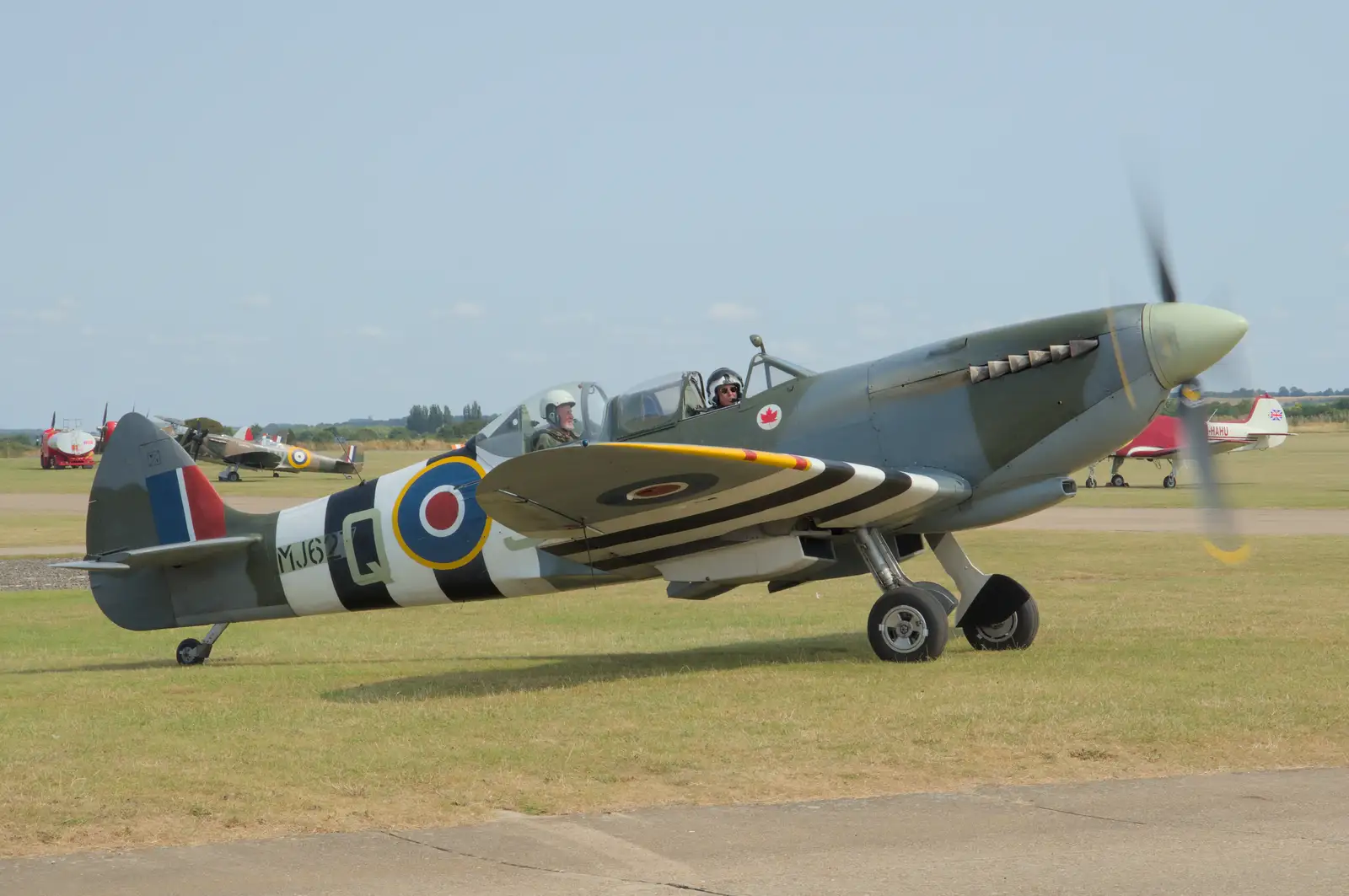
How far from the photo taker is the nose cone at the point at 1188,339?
9.60m

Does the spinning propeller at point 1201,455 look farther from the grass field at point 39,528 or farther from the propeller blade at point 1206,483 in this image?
the grass field at point 39,528

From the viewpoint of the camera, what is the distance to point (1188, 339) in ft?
31.5

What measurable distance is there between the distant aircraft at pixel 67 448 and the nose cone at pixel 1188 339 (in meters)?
75.2

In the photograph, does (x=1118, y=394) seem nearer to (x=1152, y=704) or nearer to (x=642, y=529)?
(x=1152, y=704)

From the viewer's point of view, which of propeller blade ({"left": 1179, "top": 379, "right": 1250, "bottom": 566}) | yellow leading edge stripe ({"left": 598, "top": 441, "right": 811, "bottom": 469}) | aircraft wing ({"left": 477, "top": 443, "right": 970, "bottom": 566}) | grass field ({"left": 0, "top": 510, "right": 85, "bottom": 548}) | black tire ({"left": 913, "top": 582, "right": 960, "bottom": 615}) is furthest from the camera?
grass field ({"left": 0, "top": 510, "right": 85, "bottom": 548})

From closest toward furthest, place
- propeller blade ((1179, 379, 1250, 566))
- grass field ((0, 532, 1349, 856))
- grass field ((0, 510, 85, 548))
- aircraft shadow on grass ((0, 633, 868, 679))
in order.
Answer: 1. grass field ((0, 532, 1349, 856))
2. aircraft shadow on grass ((0, 633, 868, 679))
3. propeller blade ((1179, 379, 1250, 566))
4. grass field ((0, 510, 85, 548))

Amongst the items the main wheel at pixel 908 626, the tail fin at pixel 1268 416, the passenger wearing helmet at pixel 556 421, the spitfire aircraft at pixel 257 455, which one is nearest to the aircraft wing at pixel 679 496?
the main wheel at pixel 908 626

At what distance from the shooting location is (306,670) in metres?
11.4

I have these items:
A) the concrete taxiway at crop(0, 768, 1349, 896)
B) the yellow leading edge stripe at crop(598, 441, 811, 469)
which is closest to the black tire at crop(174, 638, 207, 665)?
the yellow leading edge stripe at crop(598, 441, 811, 469)

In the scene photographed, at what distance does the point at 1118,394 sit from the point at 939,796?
4604mm

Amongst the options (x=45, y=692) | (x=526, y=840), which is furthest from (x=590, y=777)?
(x=45, y=692)

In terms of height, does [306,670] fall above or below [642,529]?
below

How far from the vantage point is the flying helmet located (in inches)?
437

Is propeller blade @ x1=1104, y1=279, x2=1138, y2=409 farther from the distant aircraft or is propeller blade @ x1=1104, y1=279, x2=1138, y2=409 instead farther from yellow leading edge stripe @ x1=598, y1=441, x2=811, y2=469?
the distant aircraft
